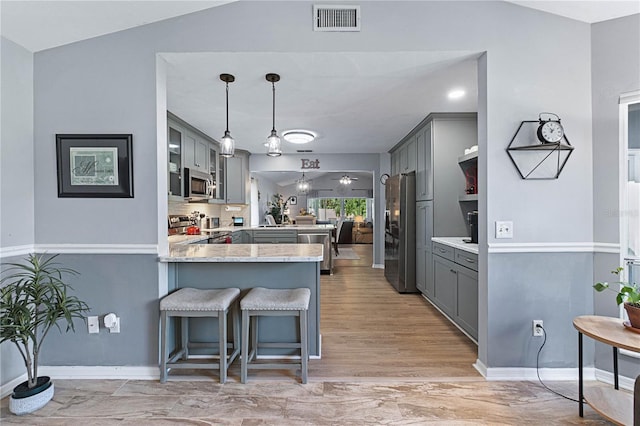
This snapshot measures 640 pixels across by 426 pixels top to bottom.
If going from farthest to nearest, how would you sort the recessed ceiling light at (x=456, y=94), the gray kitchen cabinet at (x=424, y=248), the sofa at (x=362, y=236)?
the sofa at (x=362, y=236) → the gray kitchen cabinet at (x=424, y=248) → the recessed ceiling light at (x=456, y=94)

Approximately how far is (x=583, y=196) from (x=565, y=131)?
1.54 ft

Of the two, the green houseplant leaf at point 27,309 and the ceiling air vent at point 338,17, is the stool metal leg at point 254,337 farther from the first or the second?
the ceiling air vent at point 338,17

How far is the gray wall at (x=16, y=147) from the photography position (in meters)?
2.07

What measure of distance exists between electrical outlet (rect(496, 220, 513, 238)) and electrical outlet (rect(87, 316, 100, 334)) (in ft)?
9.48

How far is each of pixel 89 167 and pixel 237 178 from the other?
373 cm

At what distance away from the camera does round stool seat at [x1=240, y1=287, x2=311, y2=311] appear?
2.11 metres

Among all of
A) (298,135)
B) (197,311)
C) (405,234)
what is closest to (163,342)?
(197,311)

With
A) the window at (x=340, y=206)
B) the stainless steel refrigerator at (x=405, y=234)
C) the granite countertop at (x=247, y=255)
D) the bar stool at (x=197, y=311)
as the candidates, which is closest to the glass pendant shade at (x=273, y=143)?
the granite countertop at (x=247, y=255)

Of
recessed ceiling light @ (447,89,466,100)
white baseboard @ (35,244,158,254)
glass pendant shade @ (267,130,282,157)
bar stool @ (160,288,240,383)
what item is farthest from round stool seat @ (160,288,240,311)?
recessed ceiling light @ (447,89,466,100)

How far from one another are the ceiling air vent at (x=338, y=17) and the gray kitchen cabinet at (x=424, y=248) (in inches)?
93.6

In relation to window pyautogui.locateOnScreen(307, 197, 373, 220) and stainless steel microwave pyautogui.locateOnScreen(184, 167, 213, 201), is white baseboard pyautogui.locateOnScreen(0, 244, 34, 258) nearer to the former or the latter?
stainless steel microwave pyautogui.locateOnScreen(184, 167, 213, 201)

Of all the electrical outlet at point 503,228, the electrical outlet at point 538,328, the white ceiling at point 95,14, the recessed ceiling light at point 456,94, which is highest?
the white ceiling at point 95,14

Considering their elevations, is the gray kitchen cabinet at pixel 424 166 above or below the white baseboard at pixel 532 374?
above

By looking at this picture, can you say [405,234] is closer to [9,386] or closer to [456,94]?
[456,94]
